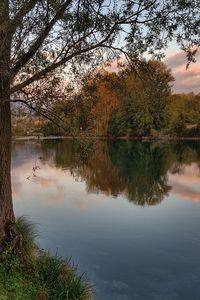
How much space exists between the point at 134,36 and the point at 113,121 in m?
77.6

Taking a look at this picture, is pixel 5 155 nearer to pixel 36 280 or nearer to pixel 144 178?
pixel 36 280

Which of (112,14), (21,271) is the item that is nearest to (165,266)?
(21,271)

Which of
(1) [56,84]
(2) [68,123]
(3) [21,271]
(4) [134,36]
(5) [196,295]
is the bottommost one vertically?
(5) [196,295]

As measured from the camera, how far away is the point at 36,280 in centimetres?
875

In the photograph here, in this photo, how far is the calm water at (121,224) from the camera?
1141 cm

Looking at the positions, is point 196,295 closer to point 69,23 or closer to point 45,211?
point 69,23

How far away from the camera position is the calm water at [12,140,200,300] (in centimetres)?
1141

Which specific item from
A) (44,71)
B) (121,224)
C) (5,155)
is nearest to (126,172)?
(121,224)

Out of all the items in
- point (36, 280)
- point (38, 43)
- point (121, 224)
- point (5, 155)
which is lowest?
point (121, 224)

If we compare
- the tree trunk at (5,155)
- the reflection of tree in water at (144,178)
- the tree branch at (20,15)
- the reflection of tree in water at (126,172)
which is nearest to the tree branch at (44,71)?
the tree trunk at (5,155)

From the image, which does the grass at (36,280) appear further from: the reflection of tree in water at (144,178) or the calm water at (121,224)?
the reflection of tree in water at (144,178)

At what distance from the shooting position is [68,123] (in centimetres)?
1109

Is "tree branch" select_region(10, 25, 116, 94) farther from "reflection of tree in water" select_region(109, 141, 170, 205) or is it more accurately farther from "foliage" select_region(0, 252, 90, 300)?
"reflection of tree in water" select_region(109, 141, 170, 205)

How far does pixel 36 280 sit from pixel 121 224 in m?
8.93
